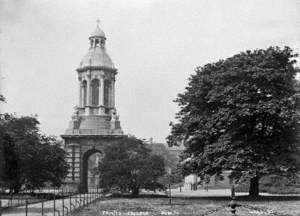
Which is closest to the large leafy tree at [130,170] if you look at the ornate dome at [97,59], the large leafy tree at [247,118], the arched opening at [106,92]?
the large leafy tree at [247,118]

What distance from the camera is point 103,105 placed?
62281 millimetres

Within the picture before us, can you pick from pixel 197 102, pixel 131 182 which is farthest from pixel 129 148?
pixel 197 102

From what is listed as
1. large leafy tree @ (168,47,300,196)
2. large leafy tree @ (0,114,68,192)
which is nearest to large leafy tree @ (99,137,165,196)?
large leafy tree @ (0,114,68,192)

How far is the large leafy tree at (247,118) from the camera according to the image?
32125 mm

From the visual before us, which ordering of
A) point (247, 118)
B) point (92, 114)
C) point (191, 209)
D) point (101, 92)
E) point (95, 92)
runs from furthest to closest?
point (95, 92) < point (101, 92) < point (92, 114) < point (247, 118) < point (191, 209)

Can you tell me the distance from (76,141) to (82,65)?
8.48 meters

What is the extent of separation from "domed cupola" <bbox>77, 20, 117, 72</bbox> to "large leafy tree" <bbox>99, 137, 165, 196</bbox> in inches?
782

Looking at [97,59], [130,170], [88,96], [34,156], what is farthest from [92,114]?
[130,170]

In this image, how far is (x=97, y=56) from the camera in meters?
62.5

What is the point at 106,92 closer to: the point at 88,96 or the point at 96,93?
the point at 96,93

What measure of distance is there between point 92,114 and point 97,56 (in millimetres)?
6420

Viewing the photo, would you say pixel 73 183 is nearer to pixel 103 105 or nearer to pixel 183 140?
pixel 103 105

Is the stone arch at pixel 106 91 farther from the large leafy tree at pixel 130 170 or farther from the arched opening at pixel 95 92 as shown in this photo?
the large leafy tree at pixel 130 170

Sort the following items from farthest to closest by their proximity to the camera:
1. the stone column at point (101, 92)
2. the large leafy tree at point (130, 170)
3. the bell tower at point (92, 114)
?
the stone column at point (101, 92) → the bell tower at point (92, 114) → the large leafy tree at point (130, 170)
